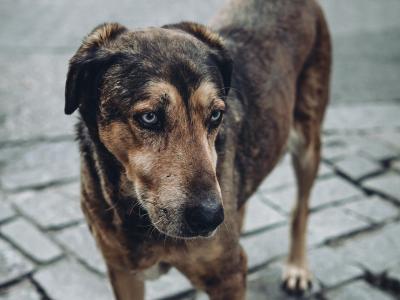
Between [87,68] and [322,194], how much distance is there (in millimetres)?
2760

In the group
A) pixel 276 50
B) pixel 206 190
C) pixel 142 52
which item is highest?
pixel 142 52

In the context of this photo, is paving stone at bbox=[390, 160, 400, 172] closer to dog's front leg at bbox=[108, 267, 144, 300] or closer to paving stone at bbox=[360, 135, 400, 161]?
paving stone at bbox=[360, 135, 400, 161]

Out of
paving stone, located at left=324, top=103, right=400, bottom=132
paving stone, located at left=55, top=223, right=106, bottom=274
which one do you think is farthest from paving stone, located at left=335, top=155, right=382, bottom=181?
paving stone, located at left=55, top=223, right=106, bottom=274

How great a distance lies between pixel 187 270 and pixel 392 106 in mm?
4380

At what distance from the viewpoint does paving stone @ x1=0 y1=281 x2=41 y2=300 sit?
Answer: 11.3 ft

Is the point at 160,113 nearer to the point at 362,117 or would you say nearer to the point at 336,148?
the point at 336,148

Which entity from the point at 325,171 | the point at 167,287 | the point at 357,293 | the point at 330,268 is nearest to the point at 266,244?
the point at 330,268

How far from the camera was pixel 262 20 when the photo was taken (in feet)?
11.6

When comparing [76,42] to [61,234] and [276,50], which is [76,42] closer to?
[61,234]

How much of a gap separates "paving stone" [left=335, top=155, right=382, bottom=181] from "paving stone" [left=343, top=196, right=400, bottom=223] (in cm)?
35

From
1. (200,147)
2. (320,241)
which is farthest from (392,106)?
(200,147)

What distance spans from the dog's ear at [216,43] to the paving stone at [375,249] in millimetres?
1758

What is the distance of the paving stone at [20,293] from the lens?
3.43 m

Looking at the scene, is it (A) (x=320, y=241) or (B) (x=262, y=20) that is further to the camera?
(A) (x=320, y=241)
